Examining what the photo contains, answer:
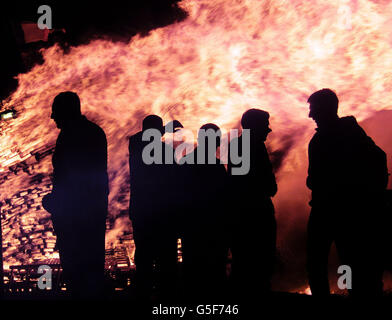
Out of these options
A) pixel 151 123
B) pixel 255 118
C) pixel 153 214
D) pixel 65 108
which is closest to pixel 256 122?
pixel 255 118

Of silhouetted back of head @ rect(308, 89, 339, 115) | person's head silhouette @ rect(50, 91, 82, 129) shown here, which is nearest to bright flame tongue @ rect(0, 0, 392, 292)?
silhouetted back of head @ rect(308, 89, 339, 115)

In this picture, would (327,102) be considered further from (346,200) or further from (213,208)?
(213,208)

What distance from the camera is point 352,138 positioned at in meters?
2.70

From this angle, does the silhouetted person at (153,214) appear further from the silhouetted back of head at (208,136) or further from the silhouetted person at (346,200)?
the silhouetted person at (346,200)

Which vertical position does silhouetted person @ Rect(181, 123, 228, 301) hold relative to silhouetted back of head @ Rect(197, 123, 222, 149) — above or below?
below

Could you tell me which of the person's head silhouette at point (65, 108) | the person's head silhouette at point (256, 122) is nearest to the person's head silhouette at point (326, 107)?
the person's head silhouette at point (256, 122)

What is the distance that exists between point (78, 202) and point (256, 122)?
1926 mm

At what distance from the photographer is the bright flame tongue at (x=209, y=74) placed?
5.35 metres

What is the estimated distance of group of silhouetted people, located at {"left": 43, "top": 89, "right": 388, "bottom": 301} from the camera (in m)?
2.63

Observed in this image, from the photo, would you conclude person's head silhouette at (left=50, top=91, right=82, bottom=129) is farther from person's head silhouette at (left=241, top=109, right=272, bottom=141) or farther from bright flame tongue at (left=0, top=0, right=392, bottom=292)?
bright flame tongue at (left=0, top=0, right=392, bottom=292)

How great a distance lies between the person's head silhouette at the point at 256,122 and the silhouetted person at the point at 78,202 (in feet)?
5.16

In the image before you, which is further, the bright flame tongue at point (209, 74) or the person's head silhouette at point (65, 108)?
the bright flame tongue at point (209, 74)

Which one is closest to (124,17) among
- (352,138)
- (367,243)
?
(352,138)
